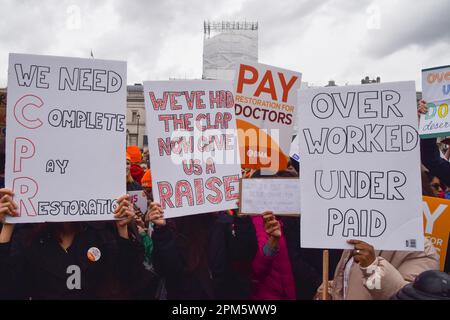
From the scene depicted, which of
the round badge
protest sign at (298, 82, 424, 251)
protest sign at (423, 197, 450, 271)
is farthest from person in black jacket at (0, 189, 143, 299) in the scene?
protest sign at (423, 197, 450, 271)

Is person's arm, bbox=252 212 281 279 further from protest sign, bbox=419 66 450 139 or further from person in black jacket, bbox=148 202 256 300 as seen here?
protest sign, bbox=419 66 450 139

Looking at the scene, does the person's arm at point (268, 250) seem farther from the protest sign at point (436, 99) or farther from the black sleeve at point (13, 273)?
the protest sign at point (436, 99)

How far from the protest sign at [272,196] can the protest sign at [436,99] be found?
2509mm

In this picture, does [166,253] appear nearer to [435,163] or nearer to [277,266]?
[277,266]

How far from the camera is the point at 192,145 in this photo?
3.05 metres

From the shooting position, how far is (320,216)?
8.14ft

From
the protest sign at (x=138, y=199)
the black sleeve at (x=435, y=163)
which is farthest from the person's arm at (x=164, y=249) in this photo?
the black sleeve at (x=435, y=163)

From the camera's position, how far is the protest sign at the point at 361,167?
2396 millimetres

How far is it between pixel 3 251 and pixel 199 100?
1619 millimetres

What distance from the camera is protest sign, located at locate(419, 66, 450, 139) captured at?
4.68 meters

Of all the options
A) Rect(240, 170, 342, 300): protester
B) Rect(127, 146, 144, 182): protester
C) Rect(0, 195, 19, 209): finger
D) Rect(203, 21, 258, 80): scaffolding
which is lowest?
Rect(240, 170, 342, 300): protester

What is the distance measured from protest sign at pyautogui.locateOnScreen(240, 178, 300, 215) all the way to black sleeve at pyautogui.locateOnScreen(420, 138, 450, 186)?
1.54m
